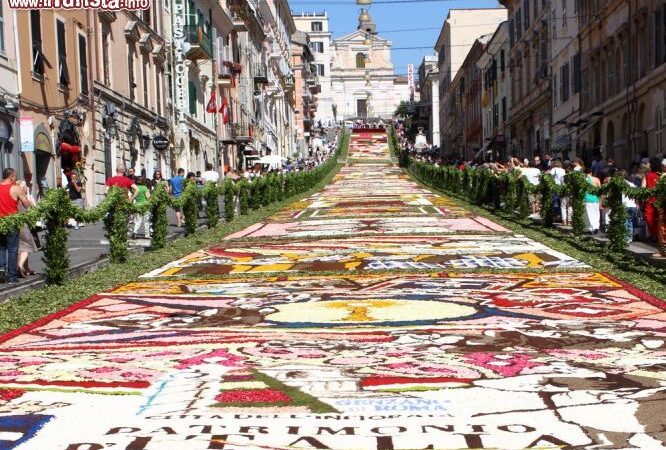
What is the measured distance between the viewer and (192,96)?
145 feet

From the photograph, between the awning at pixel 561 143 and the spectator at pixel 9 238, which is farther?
the awning at pixel 561 143

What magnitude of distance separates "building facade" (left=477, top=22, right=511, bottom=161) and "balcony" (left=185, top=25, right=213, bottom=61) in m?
21.4

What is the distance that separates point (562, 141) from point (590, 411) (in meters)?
37.4

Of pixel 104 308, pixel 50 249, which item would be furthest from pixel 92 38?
pixel 104 308

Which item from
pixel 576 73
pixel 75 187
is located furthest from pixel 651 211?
pixel 576 73

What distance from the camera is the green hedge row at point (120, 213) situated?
12523 mm

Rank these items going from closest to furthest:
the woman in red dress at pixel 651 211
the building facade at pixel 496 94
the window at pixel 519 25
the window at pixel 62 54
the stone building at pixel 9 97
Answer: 1. the woman in red dress at pixel 651 211
2. the stone building at pixel 9 97
3. the window at pixel 62 54
4. the window at pixel 519 25
5. the building facade at pixel 496 94

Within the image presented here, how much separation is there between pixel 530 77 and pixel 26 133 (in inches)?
1353

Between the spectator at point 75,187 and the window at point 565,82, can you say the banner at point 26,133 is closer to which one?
the spectator at point 75,187

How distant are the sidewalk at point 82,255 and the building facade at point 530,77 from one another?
1065 inches

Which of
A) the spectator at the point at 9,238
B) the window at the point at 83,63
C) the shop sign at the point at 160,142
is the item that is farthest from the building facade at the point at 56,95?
the spectator at the point at 9,238

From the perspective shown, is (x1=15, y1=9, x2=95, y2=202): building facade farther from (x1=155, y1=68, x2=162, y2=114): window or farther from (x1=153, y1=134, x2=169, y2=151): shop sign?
(x1=155, y1=68, x2=162, y2=114): window

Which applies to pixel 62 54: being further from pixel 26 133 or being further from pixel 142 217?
pixel 142 217

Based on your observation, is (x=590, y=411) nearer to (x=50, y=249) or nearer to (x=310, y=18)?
(x=50, y=249)
